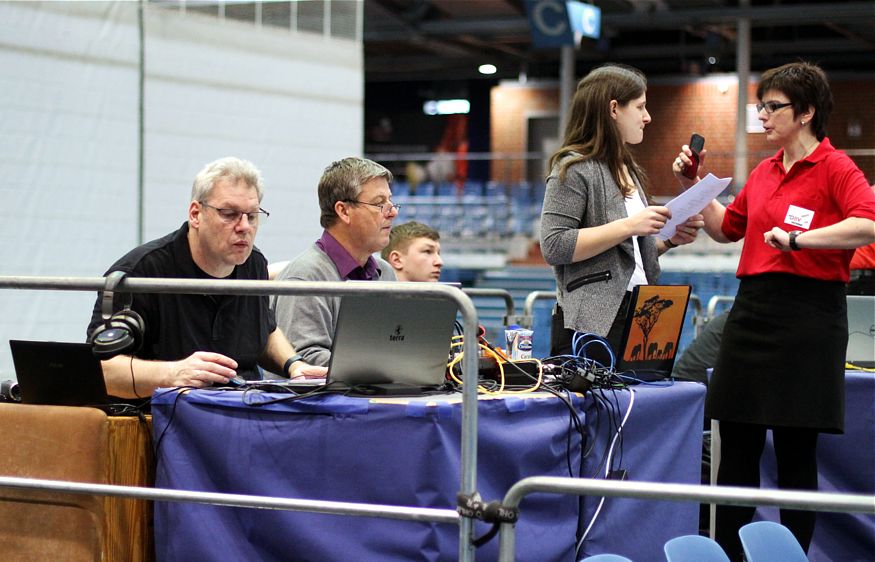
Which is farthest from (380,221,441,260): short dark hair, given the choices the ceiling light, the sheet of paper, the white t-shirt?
the ceiling light

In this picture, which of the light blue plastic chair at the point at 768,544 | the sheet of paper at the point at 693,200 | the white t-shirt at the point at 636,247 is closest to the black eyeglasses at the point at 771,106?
the sheet of paper at the point at 693,200

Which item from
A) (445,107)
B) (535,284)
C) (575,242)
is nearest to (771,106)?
(575,242)

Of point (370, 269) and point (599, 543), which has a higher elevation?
point (370, 269)

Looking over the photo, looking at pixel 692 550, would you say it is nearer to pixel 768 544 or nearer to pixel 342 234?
pixel 768 544

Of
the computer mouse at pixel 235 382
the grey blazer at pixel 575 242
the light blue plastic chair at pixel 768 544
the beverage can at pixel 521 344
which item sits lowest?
the light blue plastic chair at pixel 768 544

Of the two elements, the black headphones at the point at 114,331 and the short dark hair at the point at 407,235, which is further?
the short dark hair at the point at 407,235

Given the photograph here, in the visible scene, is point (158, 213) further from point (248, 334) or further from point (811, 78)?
point (811, 78)

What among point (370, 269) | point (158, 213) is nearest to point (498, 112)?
point (158, 213)

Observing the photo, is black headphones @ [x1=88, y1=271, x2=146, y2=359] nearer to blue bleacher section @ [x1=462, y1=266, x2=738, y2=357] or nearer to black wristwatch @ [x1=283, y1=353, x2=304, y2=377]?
black wristwatch @ [x1=283, y1=353, x2=304, y2=377]

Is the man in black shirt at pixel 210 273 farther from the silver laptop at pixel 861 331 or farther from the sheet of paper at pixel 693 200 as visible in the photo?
the silver laptop at pixel 861 331

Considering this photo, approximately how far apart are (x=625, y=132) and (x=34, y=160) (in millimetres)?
3645

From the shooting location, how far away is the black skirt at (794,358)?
3.20 m

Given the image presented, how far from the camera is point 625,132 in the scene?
3.44m

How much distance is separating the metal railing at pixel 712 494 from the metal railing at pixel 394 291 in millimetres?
270
